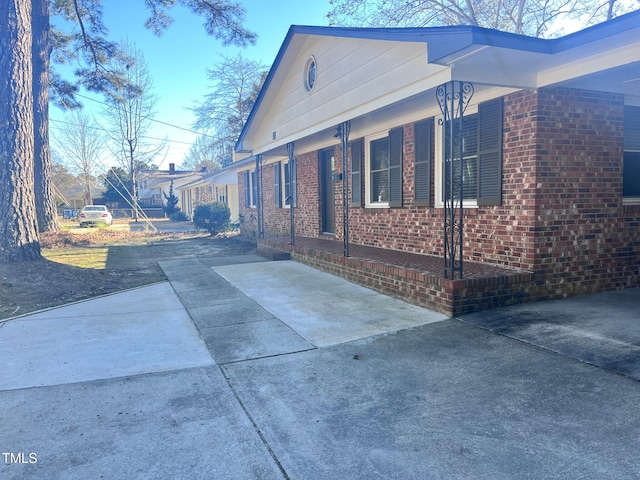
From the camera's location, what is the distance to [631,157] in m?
6.33

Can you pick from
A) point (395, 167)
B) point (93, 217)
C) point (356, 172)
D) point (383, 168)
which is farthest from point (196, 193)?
point (395, 167)

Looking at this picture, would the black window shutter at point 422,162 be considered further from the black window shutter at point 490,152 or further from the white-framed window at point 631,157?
the white-framed window at point 631,157

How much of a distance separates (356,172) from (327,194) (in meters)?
2.02

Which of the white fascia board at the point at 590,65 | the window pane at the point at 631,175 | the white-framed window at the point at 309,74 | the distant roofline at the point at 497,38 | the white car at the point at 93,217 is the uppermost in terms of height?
the white-framed window at the point at 309,74

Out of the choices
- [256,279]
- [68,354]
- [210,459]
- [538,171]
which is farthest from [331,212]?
[210,459]

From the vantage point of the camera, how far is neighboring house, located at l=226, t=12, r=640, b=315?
504 cm

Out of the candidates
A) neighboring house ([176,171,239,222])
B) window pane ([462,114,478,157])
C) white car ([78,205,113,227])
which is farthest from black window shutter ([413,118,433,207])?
white car ([78,205,113,227])

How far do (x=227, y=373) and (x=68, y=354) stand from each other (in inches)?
69.9

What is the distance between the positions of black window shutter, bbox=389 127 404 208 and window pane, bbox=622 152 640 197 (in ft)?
11.4

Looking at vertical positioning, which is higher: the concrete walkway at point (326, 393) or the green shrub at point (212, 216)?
the green shrub at point (212, 216)

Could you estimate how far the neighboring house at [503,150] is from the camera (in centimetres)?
504

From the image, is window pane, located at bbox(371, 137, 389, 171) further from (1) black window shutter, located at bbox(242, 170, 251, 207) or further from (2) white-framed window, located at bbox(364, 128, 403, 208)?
(1) black window shutter, located at bbox(242, 170, 251, 207)

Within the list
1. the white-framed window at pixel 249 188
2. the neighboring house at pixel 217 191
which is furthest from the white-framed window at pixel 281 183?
the neighboring house at pixel 217 191

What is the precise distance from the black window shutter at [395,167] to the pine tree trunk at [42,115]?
12.8 metres
